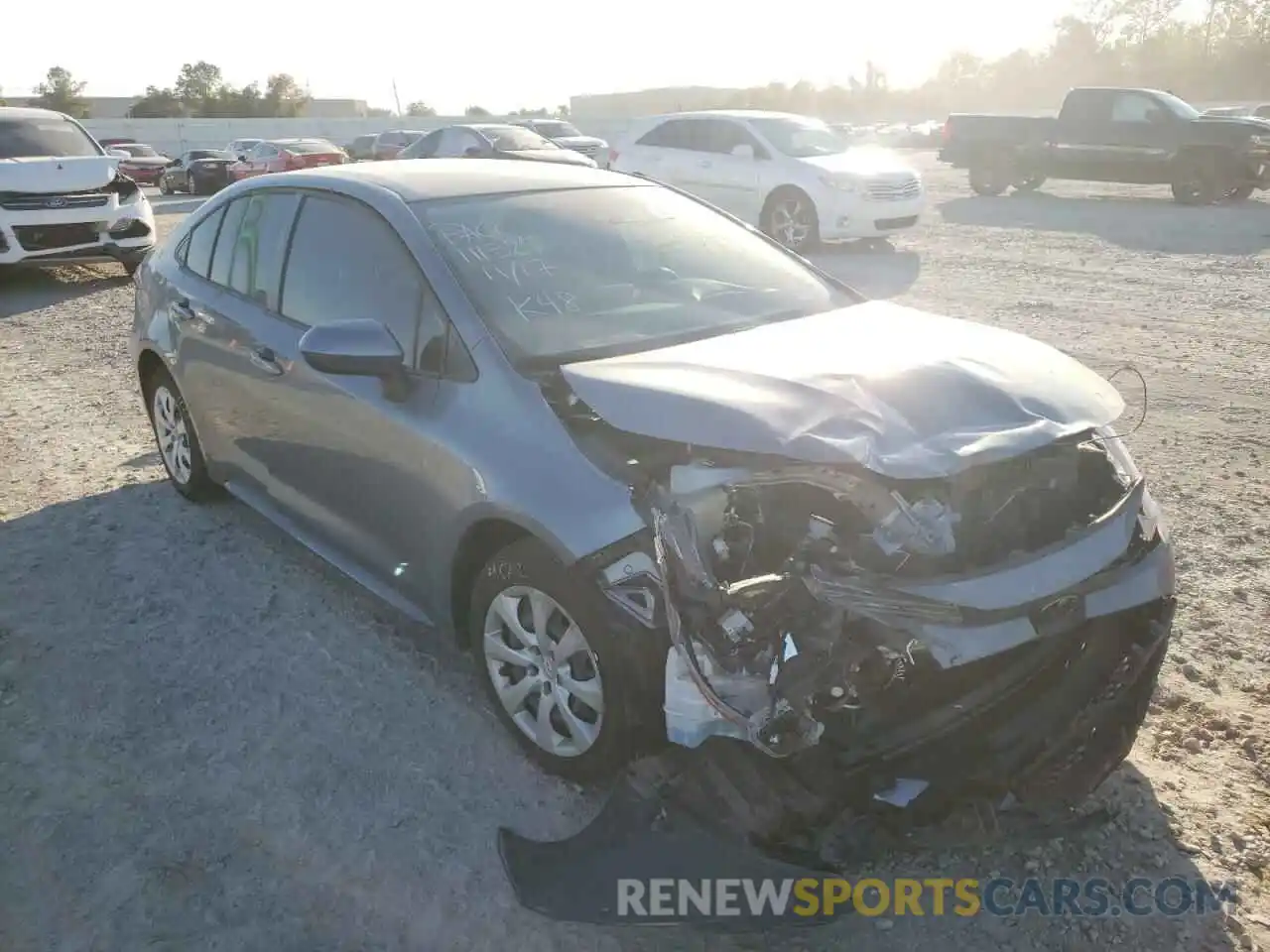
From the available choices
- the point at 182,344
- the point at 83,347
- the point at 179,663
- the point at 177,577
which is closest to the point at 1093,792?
the point at 179,663

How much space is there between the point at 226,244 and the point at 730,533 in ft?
→ 10.6

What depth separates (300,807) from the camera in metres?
3.06

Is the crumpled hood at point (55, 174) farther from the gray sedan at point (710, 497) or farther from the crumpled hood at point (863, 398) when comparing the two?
the crumpled hood at point (863, 398)

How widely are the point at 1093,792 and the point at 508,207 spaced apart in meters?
2.77

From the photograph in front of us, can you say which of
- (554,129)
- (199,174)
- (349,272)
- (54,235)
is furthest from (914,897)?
(199,174)

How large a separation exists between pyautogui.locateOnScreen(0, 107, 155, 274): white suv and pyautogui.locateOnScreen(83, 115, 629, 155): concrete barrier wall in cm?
3347

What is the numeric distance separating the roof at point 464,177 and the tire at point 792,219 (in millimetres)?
8247

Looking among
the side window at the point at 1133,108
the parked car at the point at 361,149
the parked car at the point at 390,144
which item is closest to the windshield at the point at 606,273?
the side window at the point at 1133,108

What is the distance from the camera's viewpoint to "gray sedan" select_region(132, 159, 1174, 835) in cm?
243

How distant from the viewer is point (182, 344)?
482 cm

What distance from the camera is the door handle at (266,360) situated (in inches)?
159

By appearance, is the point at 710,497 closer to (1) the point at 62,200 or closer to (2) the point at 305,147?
(1) the point at 62,200

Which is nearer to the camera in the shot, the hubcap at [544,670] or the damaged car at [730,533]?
the damaged car at [730,533]

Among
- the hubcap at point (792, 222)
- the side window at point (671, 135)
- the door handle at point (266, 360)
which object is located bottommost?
the hubcap at point (792, 222)
